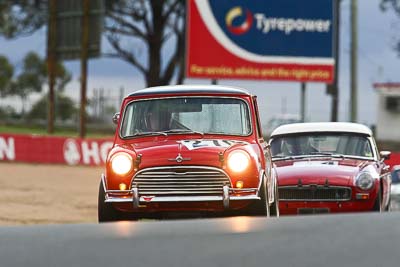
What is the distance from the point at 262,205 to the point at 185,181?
840 mm

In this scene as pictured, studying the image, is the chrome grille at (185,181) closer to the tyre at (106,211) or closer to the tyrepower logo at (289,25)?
the tyre at (106,211)

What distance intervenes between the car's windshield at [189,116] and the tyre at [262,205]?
0.96m

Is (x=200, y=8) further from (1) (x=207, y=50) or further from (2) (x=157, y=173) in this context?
(2) (x=157, y=173)

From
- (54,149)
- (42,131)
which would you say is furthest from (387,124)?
(54,149)

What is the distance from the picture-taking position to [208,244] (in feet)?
12.3

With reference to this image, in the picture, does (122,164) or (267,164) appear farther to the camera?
(267,164)

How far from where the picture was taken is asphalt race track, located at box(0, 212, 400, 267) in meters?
3.67

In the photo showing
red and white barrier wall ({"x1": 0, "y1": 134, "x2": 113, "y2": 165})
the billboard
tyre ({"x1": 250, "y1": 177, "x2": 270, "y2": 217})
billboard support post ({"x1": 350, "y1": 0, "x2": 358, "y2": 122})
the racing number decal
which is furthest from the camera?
billboard support post ({"x1": 350, "y1": 0, "x2": 358, "y2": 122})

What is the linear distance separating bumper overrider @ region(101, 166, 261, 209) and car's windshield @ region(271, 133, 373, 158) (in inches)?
143

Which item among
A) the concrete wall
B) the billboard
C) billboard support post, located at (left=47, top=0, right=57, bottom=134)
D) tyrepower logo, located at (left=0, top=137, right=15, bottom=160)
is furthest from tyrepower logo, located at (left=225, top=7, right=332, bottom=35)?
the concrete wall

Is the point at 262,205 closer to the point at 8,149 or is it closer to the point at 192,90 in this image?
the point at 192,90

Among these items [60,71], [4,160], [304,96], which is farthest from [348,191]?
Answer: [60,71]

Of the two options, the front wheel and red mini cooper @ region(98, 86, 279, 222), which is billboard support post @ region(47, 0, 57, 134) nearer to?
the front wheel

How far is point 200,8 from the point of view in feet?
126
